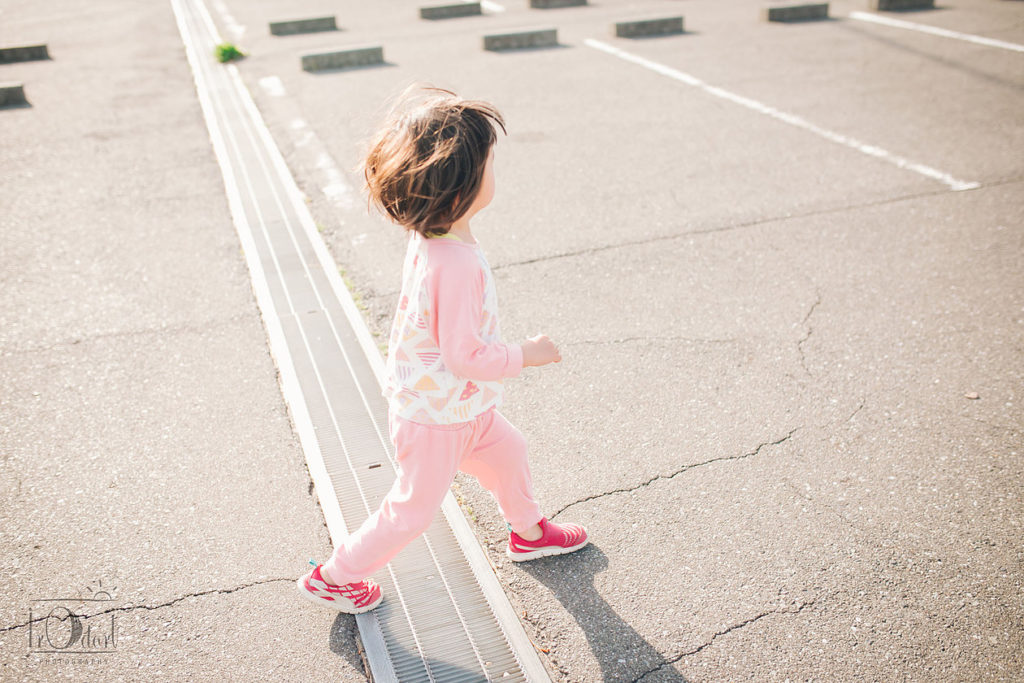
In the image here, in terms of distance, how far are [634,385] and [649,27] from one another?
829 cm

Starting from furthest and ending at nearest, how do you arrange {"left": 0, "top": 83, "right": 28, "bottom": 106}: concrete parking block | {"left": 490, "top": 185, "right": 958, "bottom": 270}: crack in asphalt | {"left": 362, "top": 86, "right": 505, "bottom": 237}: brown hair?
{"left": 0, "top": 83, "right": 28, "bottom": 106}: concrete parking block → {"left": 490, "top": 185, "right": 958, "bottom": 270}: crack in asphalt → {"left": 362, "top": 86, "right": 505, "bottom": 237}: brown hair

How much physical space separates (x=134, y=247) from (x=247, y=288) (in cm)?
110

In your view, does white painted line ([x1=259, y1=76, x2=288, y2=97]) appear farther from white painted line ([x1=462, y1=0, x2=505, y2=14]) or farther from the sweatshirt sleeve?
the sweatshirt sleeve

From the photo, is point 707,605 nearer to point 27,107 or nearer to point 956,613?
point 956,613

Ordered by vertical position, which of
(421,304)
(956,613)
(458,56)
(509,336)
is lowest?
(956,613)

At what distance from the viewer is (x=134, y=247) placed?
4.88 meters

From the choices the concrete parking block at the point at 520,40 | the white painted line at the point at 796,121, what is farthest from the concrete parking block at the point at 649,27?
the concrete parking block at the point at 520,40

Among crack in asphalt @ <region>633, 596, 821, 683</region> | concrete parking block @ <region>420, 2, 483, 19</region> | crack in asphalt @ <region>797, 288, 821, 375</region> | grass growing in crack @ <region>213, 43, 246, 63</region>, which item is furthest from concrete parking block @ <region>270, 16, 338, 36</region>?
crack in asphalt @ <region>633, 596, 821, 683</region>

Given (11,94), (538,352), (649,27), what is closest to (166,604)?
(538,352)

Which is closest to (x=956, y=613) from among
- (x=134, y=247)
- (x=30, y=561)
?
(x=30, y=561)

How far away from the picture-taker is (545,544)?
2.51m

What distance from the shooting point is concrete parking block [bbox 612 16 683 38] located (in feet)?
33.6

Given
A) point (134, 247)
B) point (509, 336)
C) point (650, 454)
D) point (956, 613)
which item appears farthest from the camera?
point (134, 247)

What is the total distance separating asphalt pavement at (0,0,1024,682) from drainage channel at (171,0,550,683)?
0.09 metres
